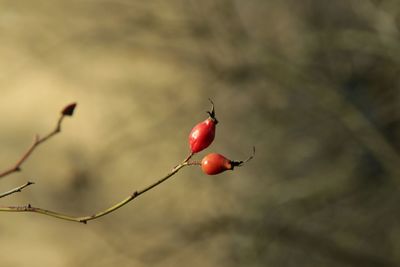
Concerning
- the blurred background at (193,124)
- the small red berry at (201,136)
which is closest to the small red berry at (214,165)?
the small red berry at (201,136)

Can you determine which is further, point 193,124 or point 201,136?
point 193,124

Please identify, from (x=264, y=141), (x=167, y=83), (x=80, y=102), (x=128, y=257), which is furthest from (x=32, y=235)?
(x=264, y=141)

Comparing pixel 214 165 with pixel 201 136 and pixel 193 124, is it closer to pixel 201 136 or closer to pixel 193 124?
pixel 201 136

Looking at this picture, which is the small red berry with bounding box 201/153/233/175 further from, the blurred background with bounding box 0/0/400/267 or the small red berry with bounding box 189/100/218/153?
the blurred background with bounding box 0/0/400/267

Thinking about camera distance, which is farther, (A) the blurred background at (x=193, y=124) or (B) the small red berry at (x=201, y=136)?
(A) the blurred background at (x=193, y=124)

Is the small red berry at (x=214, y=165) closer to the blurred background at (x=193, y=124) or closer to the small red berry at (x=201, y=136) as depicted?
the small red berry at (x=201, y=136)

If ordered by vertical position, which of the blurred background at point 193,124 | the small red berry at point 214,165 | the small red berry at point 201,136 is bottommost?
the small red berry at point 214,165

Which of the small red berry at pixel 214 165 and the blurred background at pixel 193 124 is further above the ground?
the blurred background at pixel 193 124

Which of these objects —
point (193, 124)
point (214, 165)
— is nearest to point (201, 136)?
point (214, 165)

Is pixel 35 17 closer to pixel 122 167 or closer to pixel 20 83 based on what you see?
pixel 20 83
